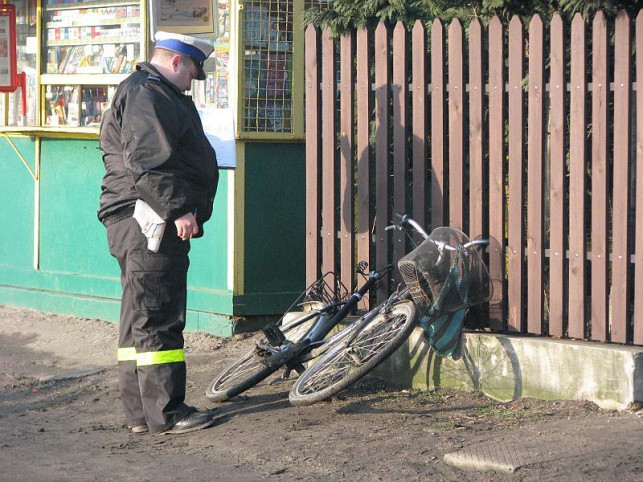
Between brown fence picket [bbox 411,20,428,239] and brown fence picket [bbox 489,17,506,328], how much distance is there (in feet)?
1.43

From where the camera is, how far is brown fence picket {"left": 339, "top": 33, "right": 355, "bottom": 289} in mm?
6750

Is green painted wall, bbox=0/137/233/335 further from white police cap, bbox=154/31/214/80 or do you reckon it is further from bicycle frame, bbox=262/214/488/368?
white police cap, bbox=154/31/214/80

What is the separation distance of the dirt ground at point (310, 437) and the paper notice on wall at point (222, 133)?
141 cm

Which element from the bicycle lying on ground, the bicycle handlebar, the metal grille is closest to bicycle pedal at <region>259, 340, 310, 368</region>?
the bicycle lying on ground

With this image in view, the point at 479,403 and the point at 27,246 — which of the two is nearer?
the point at 479,403

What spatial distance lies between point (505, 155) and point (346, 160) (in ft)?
3.52

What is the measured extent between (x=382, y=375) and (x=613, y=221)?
174cm

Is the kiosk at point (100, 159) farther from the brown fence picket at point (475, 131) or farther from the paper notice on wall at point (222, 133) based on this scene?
the brown fence picket at point (475, 131)

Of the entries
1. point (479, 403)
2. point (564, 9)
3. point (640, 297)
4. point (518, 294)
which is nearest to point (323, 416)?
point (479, 403)

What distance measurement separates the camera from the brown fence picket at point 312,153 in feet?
22.6

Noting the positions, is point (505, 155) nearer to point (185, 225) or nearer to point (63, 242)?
point (185, 225)

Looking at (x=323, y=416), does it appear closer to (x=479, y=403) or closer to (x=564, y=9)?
(x=479, y=403)

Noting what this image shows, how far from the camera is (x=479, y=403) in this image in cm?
595

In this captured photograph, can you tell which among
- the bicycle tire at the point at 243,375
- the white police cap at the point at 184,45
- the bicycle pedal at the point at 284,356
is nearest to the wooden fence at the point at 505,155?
the bicycle tire at the point at 243,375
